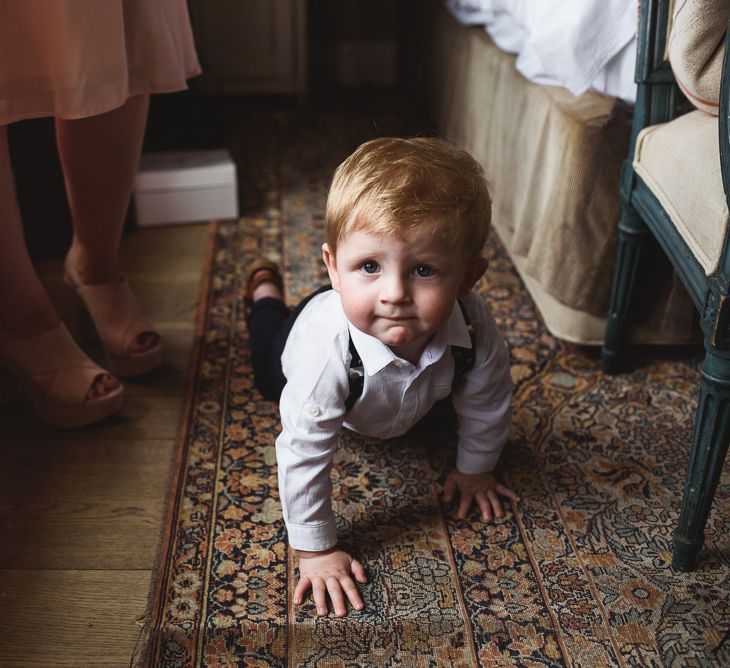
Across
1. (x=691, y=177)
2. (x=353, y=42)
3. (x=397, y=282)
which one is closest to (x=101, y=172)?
(x=397, y=282)

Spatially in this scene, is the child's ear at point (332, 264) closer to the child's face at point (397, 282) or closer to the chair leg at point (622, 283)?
the child's face at point (397, 282)

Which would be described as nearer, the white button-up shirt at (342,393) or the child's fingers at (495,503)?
the white button-up shirt at (342,393)

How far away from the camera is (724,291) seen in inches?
30.2

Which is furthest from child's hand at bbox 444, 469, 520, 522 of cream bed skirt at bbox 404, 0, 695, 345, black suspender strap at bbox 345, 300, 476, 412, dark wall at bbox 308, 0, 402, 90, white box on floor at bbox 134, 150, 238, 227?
dark wall at bbox 308, 0, 402, 90

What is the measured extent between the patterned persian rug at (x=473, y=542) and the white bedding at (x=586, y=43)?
424 millimetres

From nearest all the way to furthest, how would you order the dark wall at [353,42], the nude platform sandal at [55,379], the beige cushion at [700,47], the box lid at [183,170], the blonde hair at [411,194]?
the blonde hair at [411,194] → the beige cushion at [700,47] → the nude platform sandal at [55,379] → the box lid at [183,170] → the dark wall at [353,42]

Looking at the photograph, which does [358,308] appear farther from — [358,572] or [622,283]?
[622,283]

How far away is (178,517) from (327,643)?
0.87 feet

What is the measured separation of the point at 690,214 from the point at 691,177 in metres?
0.04

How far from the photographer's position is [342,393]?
87 cm

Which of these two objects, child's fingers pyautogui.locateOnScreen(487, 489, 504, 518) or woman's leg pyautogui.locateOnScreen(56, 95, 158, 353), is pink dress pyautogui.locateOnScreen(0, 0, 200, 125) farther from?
child's fingers pyautogui.locateOnScreen(487, 489, 504, 518)

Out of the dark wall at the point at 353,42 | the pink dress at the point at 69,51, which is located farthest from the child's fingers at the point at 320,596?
the dark wall at the point at 353,42

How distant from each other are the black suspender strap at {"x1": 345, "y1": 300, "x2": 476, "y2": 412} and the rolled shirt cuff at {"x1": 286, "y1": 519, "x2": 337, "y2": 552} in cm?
13

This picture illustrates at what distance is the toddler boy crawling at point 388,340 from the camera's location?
78 cm
